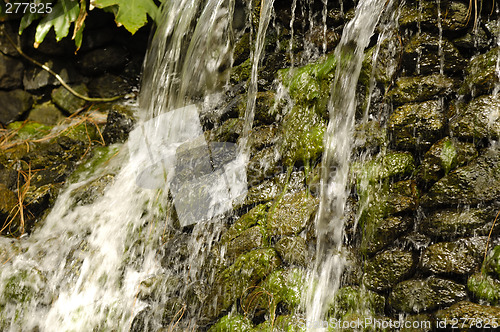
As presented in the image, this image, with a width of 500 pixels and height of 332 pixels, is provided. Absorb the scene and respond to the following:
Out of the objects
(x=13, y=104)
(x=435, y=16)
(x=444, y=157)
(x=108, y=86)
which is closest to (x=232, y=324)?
(x=444, y=157)

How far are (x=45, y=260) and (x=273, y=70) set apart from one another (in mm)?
2080

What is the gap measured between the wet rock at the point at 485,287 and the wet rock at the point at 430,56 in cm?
108

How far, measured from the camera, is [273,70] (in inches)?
127

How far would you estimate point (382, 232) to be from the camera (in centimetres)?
224

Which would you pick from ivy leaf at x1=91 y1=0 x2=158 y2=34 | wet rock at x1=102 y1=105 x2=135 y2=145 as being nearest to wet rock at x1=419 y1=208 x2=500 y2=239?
wet rock at x1=102 y1=105 x2=135 y2=145

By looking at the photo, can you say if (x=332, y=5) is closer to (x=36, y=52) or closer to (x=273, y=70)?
(x=273, y=70)

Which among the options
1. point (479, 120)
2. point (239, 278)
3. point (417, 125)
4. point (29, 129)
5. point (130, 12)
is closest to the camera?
point (479, 120)

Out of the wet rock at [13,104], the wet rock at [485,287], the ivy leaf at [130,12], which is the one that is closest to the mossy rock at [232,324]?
the wet rock at [485,287]

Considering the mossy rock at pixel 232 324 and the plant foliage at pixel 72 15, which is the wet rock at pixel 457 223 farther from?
the plant foliage at pixel 72 15

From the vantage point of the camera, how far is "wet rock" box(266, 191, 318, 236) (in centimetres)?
252

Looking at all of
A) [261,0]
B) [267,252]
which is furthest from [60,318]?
[261,0]

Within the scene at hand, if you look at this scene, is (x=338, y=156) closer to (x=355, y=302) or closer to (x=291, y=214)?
(x=291, y=214)

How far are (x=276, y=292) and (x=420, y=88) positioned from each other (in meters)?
1.34

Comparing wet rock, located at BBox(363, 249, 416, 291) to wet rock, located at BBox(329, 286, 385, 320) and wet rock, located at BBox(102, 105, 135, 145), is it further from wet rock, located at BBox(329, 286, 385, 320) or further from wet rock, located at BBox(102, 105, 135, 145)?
wet rock, located at BBox(102, 105, 135, 145)
